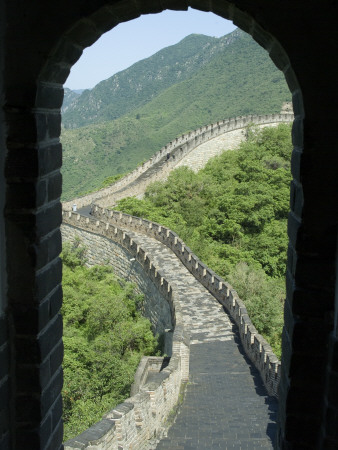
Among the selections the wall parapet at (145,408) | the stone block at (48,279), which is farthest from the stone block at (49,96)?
the wall parapet at (145,408)

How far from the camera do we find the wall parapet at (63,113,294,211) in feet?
99.5

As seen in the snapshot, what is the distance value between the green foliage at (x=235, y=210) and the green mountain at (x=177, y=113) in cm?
2569

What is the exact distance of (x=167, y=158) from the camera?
34.0 m

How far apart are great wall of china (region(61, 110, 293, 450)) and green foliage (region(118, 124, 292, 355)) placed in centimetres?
154

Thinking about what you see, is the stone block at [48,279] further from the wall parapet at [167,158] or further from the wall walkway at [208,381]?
the wall parapet at [167,158]

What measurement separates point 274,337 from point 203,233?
1131 centimetres

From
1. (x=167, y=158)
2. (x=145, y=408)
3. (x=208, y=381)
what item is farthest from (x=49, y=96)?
(x=167, y=158)

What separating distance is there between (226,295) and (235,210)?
37.8 feet

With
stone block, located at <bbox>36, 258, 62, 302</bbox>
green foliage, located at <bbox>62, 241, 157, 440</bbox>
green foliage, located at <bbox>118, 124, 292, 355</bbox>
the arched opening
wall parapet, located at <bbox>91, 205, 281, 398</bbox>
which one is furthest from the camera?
Answer: green foliage, located at <bbox>118, 124, 292, 355</bbox>

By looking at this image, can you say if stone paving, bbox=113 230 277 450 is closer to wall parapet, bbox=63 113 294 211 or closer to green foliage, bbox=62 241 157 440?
green foliage, bbox=62 241 157 440

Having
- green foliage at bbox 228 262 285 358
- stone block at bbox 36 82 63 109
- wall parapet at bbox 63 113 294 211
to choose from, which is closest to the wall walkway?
green foliage at bbox 228 262 285 358

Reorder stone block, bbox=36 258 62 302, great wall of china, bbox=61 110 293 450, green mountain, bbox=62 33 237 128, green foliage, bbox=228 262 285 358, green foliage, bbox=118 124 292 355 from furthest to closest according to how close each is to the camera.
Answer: green mountain, bbox=62 33 237 128 → green foliage, bbox=118 124 292 355 → green foliage, bbox=228 262 285 358 → great wall of china, bbox=61 110 293 450 → stone block, bbox=36 258 62 302

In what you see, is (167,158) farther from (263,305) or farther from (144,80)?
(144,80)

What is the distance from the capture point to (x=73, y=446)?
6.39 m
